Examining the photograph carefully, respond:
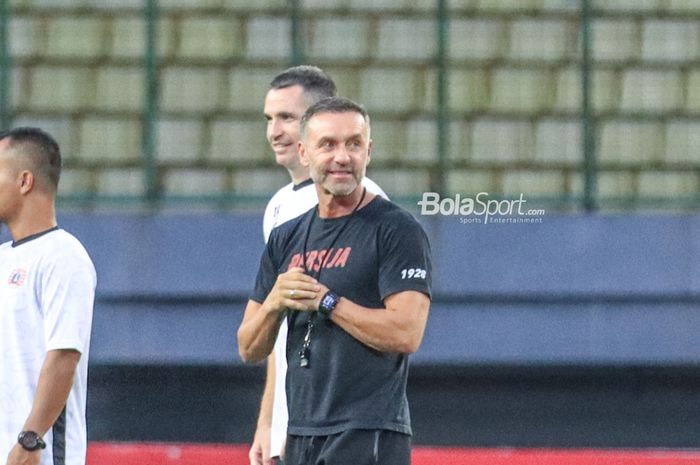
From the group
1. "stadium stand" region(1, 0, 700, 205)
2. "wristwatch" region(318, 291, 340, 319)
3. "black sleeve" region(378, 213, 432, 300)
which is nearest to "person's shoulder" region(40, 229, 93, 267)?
"wristwatch" region(318, 291, 340, 319)

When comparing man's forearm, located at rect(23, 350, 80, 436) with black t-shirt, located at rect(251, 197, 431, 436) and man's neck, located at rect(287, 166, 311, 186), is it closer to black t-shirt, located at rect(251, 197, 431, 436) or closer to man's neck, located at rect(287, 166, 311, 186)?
black t-shirt, located at rect(251, 197, 431, 436)

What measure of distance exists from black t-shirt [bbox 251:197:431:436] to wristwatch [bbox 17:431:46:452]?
788 mm

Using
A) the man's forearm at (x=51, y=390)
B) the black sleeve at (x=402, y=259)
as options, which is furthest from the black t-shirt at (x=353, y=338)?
the man's forearm at (x=51, y=390)

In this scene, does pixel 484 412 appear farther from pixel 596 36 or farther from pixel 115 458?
pixel 115 458

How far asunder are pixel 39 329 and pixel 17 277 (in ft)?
0.59

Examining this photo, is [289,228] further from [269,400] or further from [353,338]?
[269,400]

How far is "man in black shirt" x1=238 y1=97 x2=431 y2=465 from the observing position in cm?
450

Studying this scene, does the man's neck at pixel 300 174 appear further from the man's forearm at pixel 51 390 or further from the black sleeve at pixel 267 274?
the man's forearm at pixel 51 390

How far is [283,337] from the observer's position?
17.8ft

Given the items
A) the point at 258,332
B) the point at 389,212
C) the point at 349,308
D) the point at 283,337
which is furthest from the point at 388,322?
the point at 283,337

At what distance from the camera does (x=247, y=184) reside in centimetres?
1091

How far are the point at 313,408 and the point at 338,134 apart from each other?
0.81 metres

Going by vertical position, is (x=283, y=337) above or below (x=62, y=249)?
below

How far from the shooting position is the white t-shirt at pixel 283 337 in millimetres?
5328
